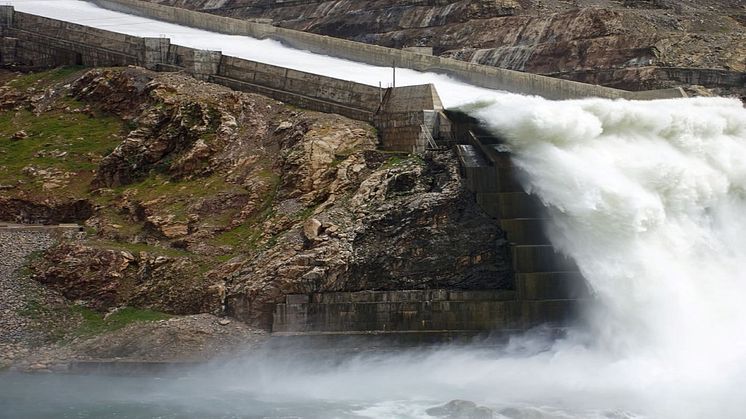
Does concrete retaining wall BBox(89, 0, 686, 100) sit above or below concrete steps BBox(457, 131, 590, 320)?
above

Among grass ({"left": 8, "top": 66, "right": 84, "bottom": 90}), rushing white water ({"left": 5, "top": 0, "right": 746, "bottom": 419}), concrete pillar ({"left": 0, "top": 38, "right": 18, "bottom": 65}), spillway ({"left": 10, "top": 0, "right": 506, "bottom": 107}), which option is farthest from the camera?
concrete pillar ({"left": 0, "top": 38, "right": 18, "bottom": 65})

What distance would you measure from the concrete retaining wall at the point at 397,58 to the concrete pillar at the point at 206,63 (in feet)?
26.2

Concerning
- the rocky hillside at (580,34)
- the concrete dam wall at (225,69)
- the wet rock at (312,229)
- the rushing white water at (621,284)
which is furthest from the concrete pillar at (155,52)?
the rocky hillside at (580,34)

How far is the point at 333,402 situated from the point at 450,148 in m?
9.11

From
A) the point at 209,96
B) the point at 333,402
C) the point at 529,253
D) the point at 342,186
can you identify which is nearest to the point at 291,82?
the point at 209,96

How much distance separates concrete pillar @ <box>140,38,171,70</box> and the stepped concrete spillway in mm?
36

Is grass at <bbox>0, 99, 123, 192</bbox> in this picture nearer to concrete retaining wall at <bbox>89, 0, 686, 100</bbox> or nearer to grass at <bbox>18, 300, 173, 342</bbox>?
grass at <bbox>18, 300, 173, 342</bbox>

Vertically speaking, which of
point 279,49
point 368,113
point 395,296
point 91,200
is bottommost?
point 395,296

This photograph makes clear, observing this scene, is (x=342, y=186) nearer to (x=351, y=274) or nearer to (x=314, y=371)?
(x=351, y=274)

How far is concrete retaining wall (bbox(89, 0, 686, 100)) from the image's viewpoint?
36531mm

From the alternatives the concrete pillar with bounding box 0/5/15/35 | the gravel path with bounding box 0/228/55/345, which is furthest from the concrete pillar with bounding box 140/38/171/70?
the concrete pillar with bounding box 0/5/15/35

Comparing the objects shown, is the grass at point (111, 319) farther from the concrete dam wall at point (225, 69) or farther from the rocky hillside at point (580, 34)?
the rocky hillside at point (580, 34)

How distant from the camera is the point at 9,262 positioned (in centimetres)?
2988

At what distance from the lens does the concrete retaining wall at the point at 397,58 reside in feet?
120
